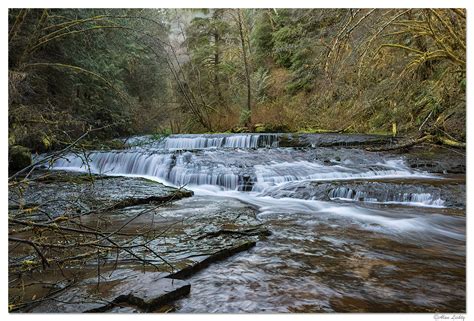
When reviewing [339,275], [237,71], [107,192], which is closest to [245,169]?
[107,192]

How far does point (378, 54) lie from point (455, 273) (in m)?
3.15

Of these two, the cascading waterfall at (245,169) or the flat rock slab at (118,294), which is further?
the cascading waterfall at (245,169)

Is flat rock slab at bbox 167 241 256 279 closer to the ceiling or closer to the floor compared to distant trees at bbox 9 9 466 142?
closer to the floor

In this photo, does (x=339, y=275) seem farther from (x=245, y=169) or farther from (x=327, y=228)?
(x=245, y=169)

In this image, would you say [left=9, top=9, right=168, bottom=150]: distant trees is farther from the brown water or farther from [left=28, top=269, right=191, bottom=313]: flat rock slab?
the brown water

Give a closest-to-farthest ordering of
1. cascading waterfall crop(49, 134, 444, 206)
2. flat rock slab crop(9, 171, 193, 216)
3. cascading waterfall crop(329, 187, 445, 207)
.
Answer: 1. flat rock slab crop(9, 171, 193, 216)
2. cascading waterfall crop(329, 187, 445, 207)
3. cascading waterfall crop(49, 134, 444, 206)

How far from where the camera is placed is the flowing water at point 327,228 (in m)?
1.94

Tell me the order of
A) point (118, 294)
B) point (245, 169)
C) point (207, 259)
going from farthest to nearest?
point (245, 169)
point (207, 259)
point (118, 294)

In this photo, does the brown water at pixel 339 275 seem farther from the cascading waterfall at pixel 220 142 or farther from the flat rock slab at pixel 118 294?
the cascading waterfall at pixel 220 142

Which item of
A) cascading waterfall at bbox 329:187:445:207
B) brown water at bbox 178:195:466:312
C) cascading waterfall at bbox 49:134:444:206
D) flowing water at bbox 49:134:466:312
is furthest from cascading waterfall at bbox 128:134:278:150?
brown water at bbox 178:195:466:312

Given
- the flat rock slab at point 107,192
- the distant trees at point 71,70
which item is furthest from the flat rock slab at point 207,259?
the flat rock slab at point 107,192

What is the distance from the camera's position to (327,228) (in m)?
3.35

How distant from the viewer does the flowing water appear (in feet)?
6.36
